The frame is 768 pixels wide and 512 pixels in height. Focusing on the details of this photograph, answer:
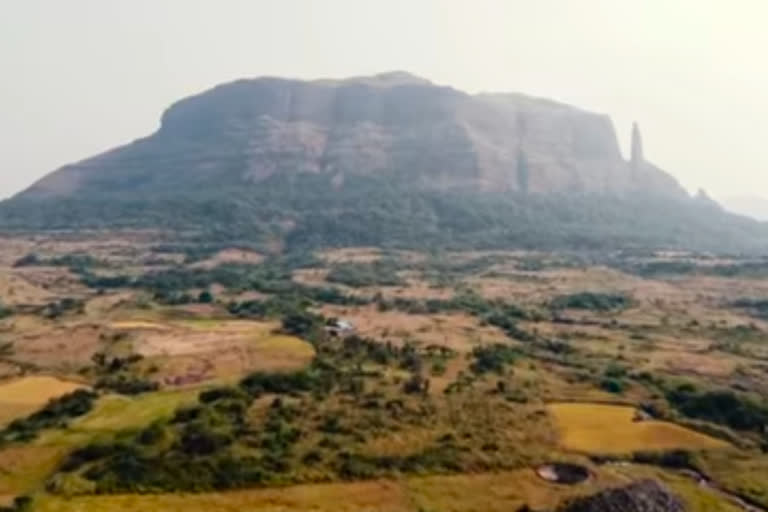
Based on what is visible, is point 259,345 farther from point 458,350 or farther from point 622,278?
point 622,278

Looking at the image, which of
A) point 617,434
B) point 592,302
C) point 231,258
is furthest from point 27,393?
point 231,258

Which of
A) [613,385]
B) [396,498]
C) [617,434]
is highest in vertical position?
[396,498]

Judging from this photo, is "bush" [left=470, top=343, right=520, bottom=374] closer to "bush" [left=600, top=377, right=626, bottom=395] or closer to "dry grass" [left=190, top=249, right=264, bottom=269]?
"bush" [left=600, top=377, right=626, bottom=395]

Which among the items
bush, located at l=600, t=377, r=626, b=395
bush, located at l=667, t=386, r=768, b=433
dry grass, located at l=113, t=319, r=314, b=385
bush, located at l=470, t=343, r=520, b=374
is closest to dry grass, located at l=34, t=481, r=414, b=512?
dry grass, located at l=113, t=319, r=314, b=385

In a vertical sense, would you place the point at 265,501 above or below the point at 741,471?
above

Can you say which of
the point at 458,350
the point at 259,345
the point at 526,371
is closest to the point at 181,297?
the point at 259,345

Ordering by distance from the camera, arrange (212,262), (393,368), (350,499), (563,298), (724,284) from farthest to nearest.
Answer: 1. (212,262)
2. (724,284)
3. (563,298)
4. (393,368)
5. (350,499)

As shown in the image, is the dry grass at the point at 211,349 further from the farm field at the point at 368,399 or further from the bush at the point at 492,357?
A: the bush at the point at 492,357

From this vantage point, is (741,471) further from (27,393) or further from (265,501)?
(27,393)
